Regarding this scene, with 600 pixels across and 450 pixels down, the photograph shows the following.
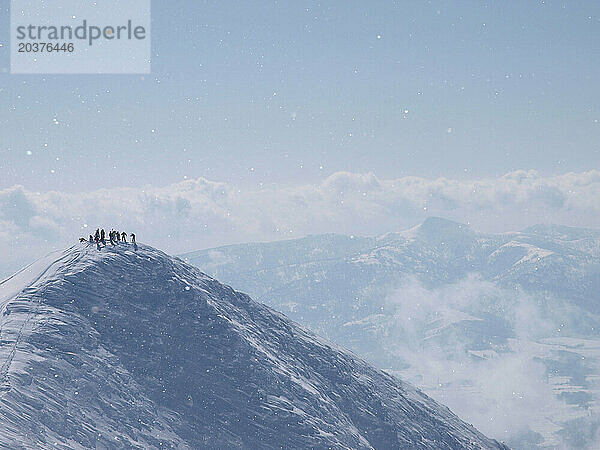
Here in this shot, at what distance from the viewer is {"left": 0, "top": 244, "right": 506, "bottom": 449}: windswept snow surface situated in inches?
Answer: 4021

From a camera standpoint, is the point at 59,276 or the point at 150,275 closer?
the point at 59,276

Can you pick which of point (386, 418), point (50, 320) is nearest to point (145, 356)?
point (50, 320)

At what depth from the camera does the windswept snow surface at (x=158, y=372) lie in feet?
335

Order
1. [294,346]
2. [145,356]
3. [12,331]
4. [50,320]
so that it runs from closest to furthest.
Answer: [12,331] → [50,320] → [145,356] → [294,346]

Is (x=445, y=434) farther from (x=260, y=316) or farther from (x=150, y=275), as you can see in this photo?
(x=150, y=275)

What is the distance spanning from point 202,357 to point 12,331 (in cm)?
4030

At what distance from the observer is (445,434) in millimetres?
162625

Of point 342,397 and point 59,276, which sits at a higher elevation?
point 59,276

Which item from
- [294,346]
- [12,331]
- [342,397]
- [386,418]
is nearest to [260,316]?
[294,346]

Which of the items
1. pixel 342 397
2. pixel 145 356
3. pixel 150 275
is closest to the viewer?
pixel 145 356

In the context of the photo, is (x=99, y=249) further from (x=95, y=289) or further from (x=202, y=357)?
(x=202, y=357)

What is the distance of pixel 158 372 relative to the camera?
404 feet

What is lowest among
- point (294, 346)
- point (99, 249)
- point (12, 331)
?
point (294, 346)

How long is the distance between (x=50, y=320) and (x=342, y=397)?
75.2 metres
